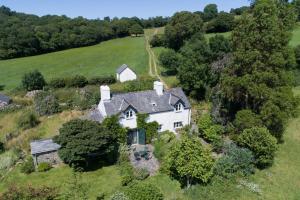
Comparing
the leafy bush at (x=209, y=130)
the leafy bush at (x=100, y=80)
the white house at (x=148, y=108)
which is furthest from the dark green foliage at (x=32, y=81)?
the leafy bush at (x=209, y=130)

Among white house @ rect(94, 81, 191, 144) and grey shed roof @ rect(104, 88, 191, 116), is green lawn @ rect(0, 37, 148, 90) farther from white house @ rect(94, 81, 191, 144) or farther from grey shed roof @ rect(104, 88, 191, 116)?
white house @ rect(94, 81, 191, 144)

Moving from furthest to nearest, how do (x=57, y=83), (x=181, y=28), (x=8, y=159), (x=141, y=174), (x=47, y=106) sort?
(x=181, y=28)
(x=57, y=83)
(x=47, y=106)
(x=8, y=159)
(x=141, y=174)

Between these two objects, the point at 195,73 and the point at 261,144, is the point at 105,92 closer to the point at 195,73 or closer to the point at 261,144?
the point at 195,73

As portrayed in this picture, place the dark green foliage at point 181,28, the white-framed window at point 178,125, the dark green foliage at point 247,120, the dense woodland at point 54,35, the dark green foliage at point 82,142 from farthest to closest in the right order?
the dense woodland at point 54,35, the dark green foliage at point 181,28, the white-framed window at point 178,125, the dark green foliage at point 247,120, the dark green foliage at point 82,142

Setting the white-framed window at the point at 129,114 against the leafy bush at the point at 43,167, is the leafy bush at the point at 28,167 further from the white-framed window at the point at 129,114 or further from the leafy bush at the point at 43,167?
the white-framed window at the point at 129,114

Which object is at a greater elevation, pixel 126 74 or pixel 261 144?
pixel 126 74

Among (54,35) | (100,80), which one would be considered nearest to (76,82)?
(100,80)

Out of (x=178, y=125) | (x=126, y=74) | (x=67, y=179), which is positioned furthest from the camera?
(x=126, y=74)
